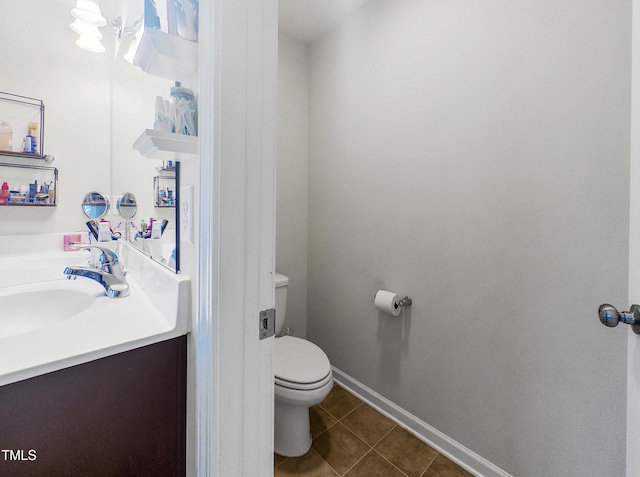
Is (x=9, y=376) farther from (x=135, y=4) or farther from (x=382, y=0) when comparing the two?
(x=382, y=0)

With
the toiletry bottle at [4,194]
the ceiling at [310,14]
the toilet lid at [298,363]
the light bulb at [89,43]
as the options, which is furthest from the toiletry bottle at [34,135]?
the toilet lid at [298,363]

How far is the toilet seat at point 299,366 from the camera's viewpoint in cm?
129

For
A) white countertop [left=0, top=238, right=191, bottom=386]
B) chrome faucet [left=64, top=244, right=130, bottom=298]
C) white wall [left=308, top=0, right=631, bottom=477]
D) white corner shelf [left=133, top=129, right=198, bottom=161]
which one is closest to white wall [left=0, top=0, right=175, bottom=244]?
chrome faucet [left=64, top=244, right=130, bottom=298]

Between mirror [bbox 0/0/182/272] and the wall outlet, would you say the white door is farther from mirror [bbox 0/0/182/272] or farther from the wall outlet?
mirror [bbox 0/0/182/272]

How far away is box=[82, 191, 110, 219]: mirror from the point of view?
152cm

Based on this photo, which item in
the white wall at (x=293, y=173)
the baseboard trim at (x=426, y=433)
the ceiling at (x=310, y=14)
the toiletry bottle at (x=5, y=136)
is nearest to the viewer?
the baseboard trim at (x=426, y=433)

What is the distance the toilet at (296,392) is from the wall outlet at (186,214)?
0.75 m

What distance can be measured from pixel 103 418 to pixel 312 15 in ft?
7.22

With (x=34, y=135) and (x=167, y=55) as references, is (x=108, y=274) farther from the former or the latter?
(x=34, y=135)

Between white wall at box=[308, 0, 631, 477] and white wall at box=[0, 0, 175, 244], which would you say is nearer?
white wall at box=[308, 0, 631, 477]

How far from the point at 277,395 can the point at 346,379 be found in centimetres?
70

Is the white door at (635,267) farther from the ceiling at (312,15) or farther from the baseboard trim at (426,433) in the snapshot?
the ceiling at (312,15)

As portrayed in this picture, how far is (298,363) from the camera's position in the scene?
4.67ft

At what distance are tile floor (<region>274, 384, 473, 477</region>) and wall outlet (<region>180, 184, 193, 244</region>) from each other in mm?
1206
